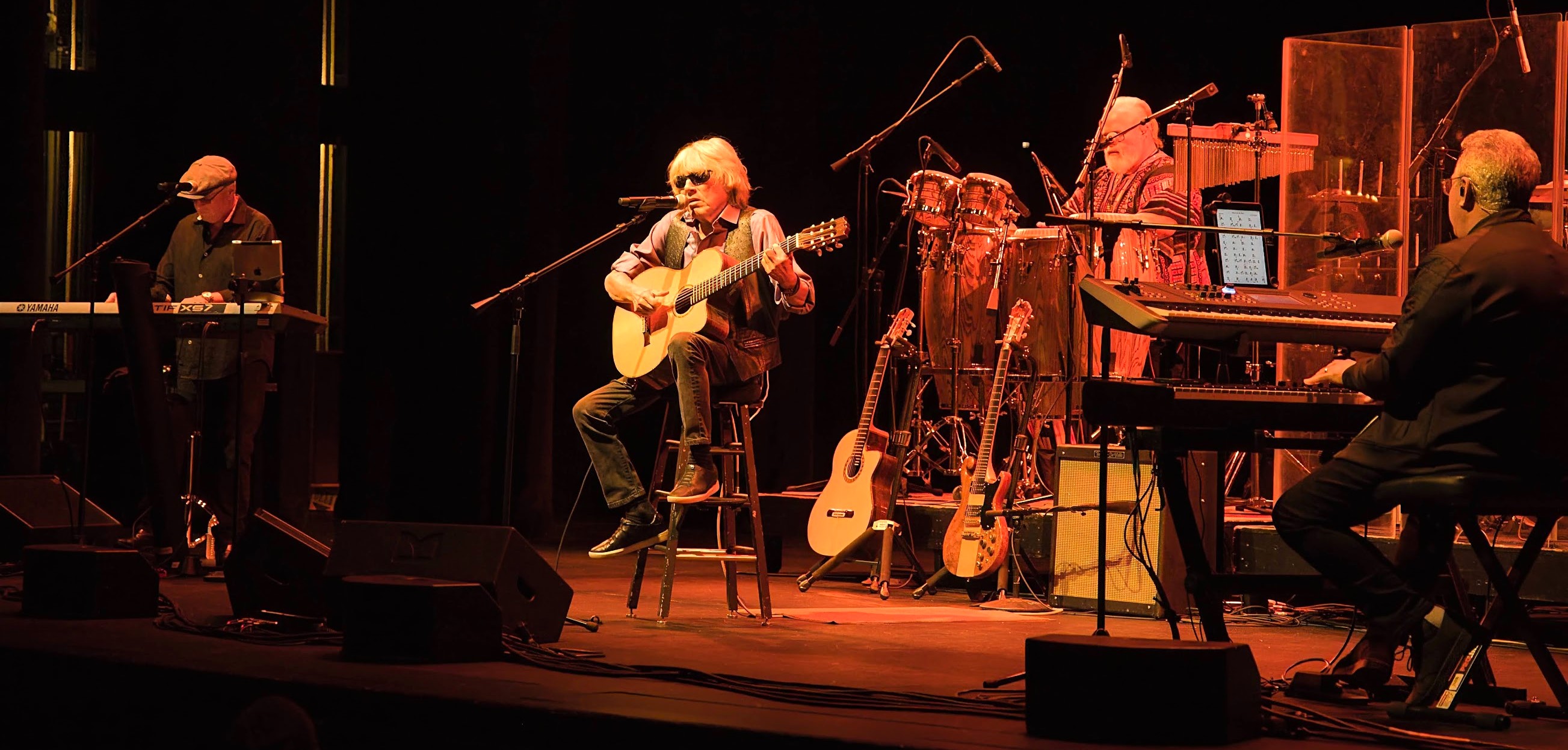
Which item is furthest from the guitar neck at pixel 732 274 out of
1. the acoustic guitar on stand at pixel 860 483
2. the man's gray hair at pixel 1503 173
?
the man's gray hair at pixel 1503 173

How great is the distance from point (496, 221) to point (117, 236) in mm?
2732

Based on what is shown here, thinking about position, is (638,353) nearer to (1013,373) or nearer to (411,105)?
(1013,373)

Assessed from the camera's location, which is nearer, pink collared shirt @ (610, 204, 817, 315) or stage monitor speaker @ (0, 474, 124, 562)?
pink collared shirt @ (610, 204, 817, 315)

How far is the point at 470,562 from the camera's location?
481cm

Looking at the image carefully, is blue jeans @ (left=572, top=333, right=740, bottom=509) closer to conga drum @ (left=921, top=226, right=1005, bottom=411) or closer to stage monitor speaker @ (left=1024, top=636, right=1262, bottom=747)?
conga drum @ (left=921, top=226, right=1005, bottom=411)

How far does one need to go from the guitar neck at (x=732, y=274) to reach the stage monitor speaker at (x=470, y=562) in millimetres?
1352

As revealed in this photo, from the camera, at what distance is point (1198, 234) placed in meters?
7.26

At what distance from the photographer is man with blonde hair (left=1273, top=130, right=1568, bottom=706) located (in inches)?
151

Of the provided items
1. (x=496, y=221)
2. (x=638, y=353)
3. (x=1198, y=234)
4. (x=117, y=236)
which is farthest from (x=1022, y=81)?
(x=117, y=236)

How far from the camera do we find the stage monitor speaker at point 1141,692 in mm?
3434

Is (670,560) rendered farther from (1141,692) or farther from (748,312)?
(1141,692)

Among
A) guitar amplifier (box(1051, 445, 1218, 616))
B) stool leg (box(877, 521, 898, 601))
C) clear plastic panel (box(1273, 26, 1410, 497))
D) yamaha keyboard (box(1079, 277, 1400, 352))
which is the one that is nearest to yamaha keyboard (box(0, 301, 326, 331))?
stool leg (box(877, 521, 898, 601))

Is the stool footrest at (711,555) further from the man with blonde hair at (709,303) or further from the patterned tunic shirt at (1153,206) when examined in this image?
the patterned tunic shirt at (1153,206)

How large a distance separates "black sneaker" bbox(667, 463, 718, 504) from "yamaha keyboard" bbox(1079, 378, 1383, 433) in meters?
2.02
